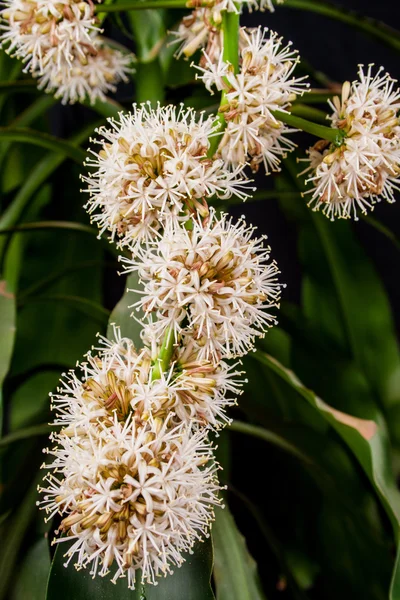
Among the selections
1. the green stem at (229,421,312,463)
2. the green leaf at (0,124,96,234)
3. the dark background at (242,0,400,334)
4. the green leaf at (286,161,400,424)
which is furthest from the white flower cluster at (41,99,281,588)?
the dark background at (242,0,400,334)

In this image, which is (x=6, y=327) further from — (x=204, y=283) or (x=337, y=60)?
(x=337, y=60)

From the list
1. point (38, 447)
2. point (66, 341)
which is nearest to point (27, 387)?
point (66, 341)

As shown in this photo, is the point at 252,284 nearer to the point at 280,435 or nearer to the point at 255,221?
the point at 280,435

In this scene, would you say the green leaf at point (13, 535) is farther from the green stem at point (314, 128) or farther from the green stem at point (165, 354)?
the green stem at point (314, 128)

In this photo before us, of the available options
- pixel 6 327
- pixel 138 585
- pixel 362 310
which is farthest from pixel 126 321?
pixel 362 310

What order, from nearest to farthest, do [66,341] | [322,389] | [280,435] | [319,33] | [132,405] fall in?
[132,405]
[280,435]
[322,389]
[66,341]
[319,33]

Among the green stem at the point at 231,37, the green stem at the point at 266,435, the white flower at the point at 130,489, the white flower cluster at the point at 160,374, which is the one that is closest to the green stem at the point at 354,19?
the green stem at the point at 231,37
